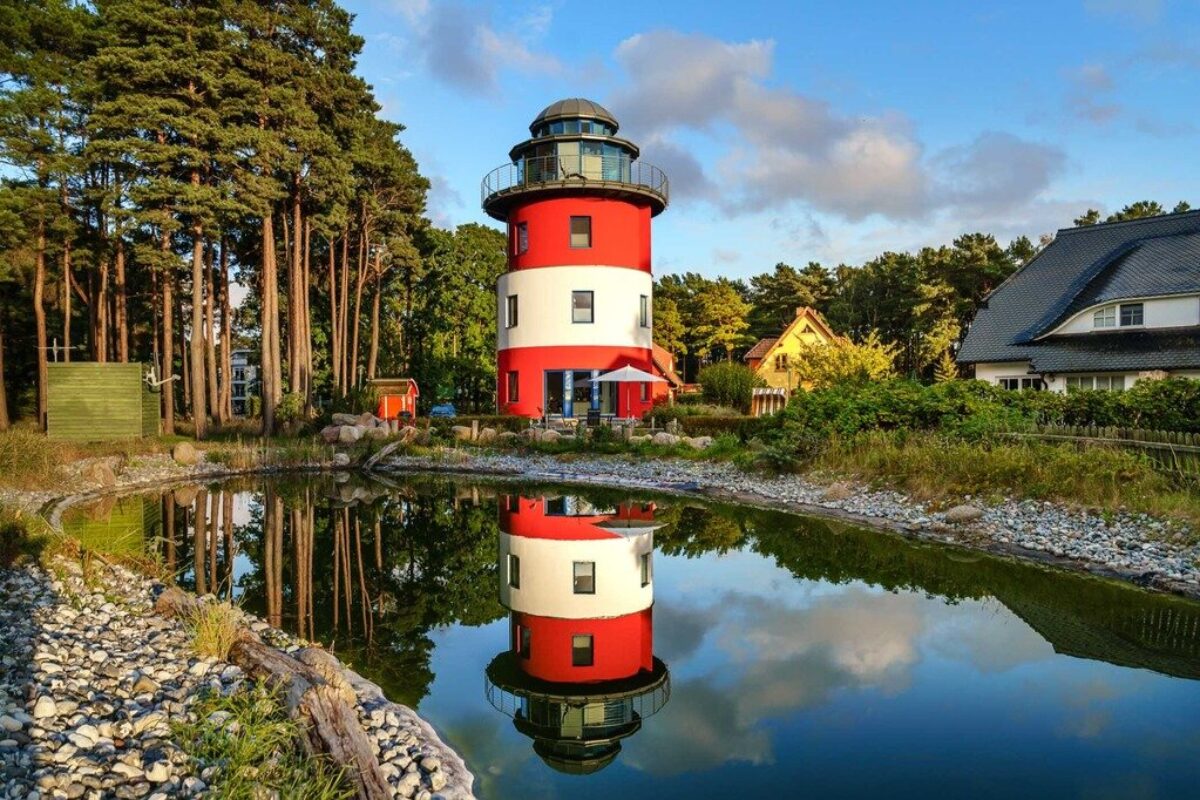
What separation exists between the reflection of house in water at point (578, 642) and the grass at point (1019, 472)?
466cm

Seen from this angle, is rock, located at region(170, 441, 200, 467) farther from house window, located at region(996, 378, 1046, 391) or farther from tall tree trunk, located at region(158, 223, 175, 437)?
house window, located at region(996, 378, 1046, 391)

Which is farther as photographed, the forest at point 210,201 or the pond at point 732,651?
the forest at point 210,201

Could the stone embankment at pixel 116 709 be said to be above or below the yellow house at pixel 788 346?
below

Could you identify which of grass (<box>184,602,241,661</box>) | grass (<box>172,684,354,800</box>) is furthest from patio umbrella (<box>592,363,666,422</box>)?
grass (<box>172,684,354,800</box>)

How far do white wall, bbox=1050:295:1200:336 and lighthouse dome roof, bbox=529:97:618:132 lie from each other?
51.8 feet

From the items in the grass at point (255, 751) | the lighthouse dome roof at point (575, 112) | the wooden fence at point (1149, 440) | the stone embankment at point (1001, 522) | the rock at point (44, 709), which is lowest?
the stone embankment at point (1001, 522)

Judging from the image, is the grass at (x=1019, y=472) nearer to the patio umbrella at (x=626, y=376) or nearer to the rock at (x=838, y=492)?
the rock at (x=838, y=492)

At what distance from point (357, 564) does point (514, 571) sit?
6.70 feet

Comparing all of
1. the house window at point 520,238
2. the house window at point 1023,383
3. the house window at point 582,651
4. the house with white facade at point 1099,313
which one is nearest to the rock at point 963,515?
the house window at point 582,651

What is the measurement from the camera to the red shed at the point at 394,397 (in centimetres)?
2681

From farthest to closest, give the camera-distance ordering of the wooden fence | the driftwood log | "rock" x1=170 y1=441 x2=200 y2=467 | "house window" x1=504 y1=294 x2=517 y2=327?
"house window" x1=504 y1=294 x2=517 y2=327
"rock" x1=170 y1=441 x2=200 y2=467
the wooden fence
the driftwood log

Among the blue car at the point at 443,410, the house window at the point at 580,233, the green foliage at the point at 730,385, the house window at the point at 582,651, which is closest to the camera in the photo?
the house window at the point at 582,651

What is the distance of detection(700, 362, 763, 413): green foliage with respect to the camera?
2724cm

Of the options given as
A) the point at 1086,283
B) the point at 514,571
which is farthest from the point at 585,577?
the point at 1086,283
